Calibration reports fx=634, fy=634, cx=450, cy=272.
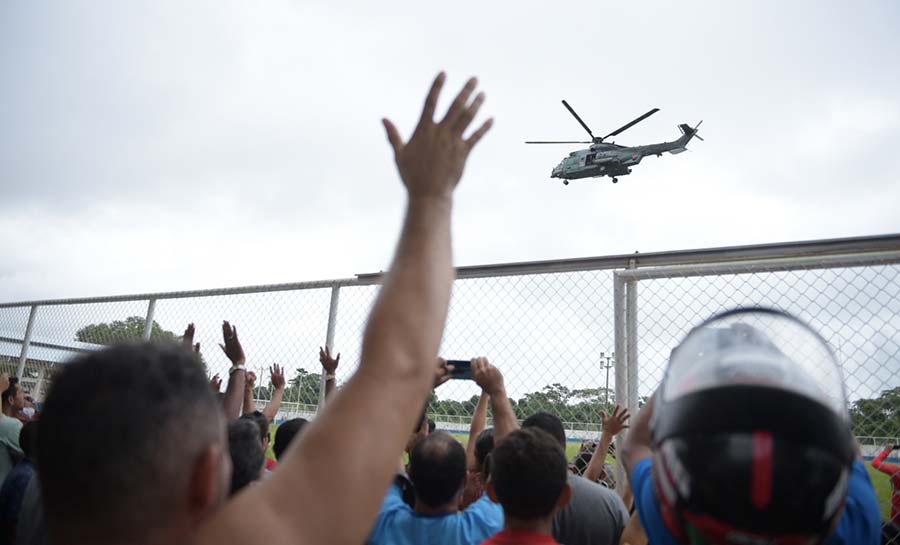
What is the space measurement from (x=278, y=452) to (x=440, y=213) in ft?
9.44

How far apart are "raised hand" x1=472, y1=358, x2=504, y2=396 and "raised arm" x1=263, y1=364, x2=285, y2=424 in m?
2.02

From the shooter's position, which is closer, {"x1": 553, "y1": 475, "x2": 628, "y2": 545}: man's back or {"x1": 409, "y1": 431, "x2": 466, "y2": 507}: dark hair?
{"x1": 409, "y1": 431, "x2": 466, "y2": 507}: dark hair

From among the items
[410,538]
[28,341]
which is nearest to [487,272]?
[410,538]

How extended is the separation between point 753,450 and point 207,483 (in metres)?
0.81

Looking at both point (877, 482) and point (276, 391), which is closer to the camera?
point (276, 391)

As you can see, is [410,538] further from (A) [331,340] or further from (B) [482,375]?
(A) [331,340]

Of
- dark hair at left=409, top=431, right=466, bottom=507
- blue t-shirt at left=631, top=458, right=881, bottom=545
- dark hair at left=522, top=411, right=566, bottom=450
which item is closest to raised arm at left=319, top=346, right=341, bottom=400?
dark hair at left=522, top=411, right=566, bottom=450

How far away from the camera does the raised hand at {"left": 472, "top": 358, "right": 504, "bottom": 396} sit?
3.49 m

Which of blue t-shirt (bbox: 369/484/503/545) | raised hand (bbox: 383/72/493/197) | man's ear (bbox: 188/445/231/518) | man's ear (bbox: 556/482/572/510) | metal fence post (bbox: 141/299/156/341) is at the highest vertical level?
metal fence post (bbox: 141/299/156/341)

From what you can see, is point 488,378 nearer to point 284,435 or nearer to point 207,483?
point 284,435

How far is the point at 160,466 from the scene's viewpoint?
2.95ft

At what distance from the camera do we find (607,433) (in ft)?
12.3

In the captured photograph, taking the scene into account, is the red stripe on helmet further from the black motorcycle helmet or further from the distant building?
the distant building

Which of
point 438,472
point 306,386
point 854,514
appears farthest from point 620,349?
point 306,386
